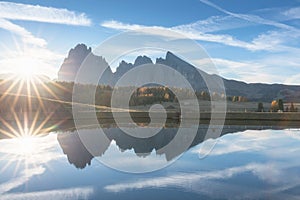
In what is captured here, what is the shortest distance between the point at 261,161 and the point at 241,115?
152 ft

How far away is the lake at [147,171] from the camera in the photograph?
47.4 feet

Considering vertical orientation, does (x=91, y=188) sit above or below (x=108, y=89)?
below

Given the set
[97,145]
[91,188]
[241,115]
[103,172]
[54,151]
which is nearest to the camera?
[91,188]

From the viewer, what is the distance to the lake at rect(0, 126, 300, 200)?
14.5m

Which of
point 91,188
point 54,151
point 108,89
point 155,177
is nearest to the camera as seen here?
point 91,188

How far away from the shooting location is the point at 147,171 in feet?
63.0

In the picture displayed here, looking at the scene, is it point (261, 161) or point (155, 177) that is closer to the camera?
point (155, 177)

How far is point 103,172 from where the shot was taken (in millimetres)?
19016

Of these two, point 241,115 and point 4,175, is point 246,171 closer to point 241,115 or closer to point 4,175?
point 4,175

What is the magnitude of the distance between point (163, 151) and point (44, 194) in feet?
46.3

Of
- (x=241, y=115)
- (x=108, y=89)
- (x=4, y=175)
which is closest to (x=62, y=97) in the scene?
(x=108, y=89)

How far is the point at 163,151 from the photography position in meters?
27.1

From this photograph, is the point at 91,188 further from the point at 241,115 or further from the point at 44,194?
the point at 241,115

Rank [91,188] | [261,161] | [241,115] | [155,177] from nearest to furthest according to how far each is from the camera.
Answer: [91,188] < [155,177] < [261,161] < [241,115]
